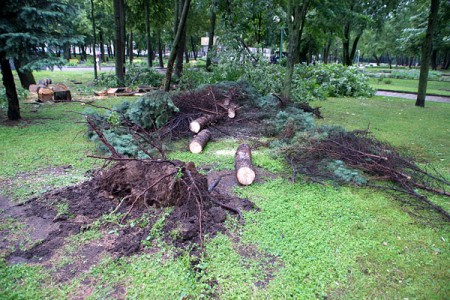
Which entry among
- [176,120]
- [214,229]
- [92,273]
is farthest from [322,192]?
[176,120]

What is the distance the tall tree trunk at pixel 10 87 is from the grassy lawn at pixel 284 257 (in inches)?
147

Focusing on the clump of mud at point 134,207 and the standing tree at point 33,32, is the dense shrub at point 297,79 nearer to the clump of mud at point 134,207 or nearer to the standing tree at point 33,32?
the standing tree at point 33,32

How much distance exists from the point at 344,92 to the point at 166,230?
1495 cm

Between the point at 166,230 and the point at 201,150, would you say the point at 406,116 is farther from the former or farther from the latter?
the point at 166,230

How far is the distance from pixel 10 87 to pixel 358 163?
860 cm

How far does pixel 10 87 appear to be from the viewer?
26.5 feet

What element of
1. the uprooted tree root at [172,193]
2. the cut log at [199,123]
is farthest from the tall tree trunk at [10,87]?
the uprooted tree root at [172,193]

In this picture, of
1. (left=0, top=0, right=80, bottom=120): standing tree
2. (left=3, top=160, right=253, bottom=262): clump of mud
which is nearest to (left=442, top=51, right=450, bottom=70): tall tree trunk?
(left=0, top=0, right=80, bottom=120): standing tree

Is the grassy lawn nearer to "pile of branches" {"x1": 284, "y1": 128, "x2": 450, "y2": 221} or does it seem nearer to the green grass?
"pile of branches" {"x1": 284, "y1": 128, "x2": 450, "y2": 221}

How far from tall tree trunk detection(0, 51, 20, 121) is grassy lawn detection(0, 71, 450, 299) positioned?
3.73 m

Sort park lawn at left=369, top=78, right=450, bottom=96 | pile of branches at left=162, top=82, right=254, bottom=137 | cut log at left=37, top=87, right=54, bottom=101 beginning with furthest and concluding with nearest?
park lawn at left=369, top=78, right=450, bottom=96
cut log at left=37, top=87, right=54, bottom=101
pile of branches at left=162, top=82, right=254, bottom=137

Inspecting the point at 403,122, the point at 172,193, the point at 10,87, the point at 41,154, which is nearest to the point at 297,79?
the point at 403,122

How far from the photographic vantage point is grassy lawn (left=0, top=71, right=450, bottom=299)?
2705 mm

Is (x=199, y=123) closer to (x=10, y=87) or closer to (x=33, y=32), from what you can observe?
(x=33, y=32)
